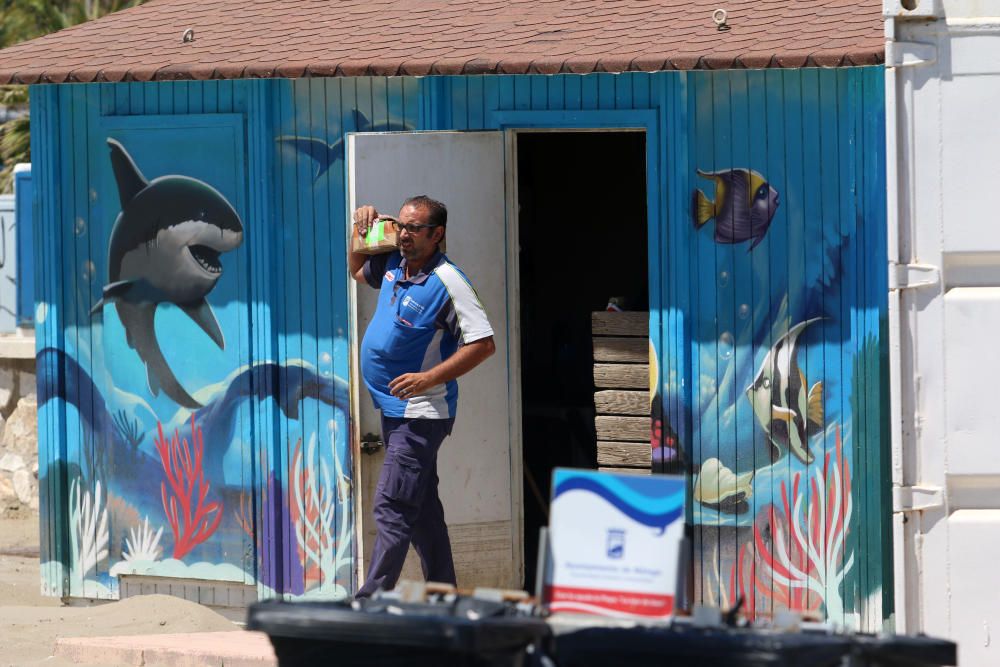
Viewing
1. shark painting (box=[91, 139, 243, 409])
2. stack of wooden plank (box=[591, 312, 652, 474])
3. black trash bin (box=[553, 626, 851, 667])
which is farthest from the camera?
shark painting (box=[91, 139, 243, 409])

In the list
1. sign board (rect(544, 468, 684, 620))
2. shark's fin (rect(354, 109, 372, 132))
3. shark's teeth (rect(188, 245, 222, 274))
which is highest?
shark's fin (rect(354, 109, 372, 132))

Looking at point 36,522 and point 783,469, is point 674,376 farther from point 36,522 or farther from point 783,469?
point 36,522

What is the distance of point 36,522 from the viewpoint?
1109cm

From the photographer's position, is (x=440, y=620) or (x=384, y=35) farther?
(x=384, y=35)

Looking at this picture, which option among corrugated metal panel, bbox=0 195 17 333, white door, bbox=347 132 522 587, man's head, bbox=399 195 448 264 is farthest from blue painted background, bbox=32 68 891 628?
corrugated metal panel, bbox=0 195 17 333

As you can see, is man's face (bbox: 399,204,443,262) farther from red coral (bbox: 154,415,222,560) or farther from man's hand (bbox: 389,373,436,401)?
red coral (bbox: 154,415,222,560)

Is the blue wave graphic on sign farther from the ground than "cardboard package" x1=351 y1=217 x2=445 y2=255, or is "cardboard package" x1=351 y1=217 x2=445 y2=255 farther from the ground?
"cardboard package" x1=351 y1=217 x2=445 y2=255

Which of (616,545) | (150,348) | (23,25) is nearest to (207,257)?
(150,348)

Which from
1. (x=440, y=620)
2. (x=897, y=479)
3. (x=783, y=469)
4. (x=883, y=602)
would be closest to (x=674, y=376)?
(x=783, y=469)

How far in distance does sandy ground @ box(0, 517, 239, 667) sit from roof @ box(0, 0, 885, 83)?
233 centimetres

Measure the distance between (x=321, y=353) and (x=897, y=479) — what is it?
300cm

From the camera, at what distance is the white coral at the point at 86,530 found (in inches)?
322

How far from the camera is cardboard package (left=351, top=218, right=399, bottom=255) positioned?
278 inches

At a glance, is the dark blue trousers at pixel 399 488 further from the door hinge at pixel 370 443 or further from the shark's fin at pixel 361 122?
the shark's fin at pixel 361 122
